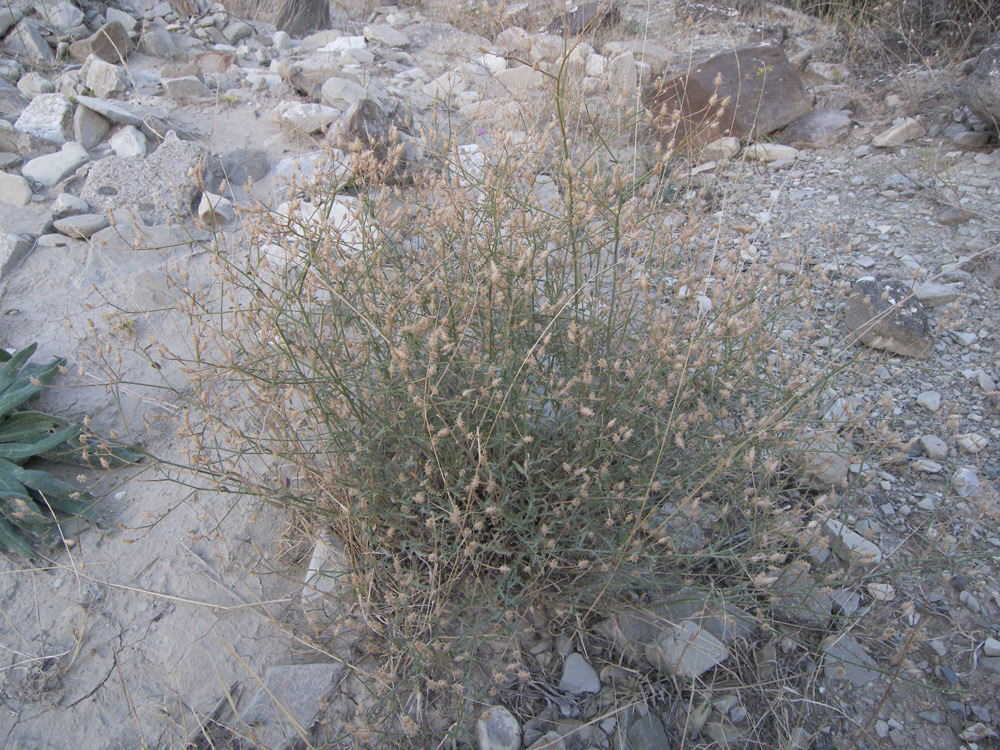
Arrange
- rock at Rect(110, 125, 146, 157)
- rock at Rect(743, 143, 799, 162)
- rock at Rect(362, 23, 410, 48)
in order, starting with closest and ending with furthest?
rock at Rect(110, 125, 146, 157) → rock at Rect(743, 143, 799, 162) → rock at Rect(362, 23, 410, 48)

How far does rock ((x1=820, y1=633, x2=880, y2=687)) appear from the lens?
5.92ft

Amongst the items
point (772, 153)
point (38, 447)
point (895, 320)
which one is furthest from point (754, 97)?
point (38, 447)

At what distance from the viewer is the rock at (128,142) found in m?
3.83

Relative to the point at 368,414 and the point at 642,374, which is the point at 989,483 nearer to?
the point at 642,374

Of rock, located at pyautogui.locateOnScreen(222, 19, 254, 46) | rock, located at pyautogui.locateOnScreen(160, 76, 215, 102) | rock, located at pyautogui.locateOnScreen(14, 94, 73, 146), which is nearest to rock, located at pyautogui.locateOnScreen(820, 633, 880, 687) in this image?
rock, located at pyautogui.locateOnScreen(14, 94, 73, 146)

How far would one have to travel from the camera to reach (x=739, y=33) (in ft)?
19.1

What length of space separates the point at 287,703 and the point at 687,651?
1.14m

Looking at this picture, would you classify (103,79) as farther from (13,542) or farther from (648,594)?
(648,594)

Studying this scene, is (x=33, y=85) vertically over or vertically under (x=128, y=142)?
over

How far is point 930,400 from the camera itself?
244 cm

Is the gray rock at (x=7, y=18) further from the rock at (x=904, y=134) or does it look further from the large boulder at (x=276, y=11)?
the rock at (x=904, y=134)

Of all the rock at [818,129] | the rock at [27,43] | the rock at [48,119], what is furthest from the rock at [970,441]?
the rock at [27,43]

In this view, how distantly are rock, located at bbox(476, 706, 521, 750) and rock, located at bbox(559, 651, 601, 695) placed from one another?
0.60 feet

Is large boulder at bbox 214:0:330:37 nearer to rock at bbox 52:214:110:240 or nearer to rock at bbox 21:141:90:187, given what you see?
rock at bbox 21:141:90:187
